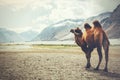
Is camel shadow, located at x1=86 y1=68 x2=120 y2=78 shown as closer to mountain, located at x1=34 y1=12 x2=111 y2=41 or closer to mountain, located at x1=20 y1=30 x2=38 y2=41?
mountain, located at x1=34 y1=12 x2=111 y2=41

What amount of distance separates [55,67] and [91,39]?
4.12 ft

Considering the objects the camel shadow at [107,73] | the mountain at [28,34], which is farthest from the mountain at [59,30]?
the camel shadow at [107,73]

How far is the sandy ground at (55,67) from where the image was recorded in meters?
5.98

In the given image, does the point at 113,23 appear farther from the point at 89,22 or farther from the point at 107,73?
the point at 107,73

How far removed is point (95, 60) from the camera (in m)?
6.68

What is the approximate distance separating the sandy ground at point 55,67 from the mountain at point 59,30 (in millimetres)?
654

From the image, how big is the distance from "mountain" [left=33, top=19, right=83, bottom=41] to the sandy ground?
0.65m

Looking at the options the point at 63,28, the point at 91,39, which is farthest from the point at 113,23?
the point at 63,28

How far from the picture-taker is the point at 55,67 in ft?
21.8

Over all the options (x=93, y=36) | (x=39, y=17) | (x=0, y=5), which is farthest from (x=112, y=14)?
(x=0, y=5)

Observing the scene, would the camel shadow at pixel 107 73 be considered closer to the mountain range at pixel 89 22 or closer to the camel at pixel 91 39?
the camel at pixel 91 39

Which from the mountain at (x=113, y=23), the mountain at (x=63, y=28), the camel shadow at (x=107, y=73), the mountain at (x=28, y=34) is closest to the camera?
the camel shadow at (x=107, y=73)

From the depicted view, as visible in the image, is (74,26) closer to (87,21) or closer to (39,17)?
(87,21)

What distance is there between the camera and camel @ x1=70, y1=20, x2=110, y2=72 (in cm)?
629
